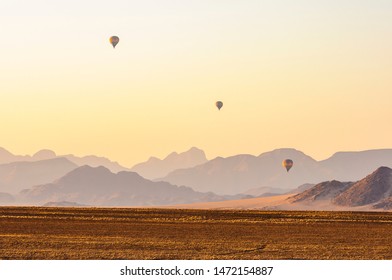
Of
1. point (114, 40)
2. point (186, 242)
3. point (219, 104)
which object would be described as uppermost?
point (114, 40)

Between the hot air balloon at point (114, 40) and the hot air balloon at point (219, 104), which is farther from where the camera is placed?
the hot air balloon at point (219, 104)

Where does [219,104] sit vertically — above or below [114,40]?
below

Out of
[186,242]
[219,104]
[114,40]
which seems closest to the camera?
[186,242]

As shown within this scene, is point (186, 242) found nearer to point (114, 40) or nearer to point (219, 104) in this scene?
point (114, 40)

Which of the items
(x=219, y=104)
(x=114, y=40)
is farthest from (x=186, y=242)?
(x=219, y=104)

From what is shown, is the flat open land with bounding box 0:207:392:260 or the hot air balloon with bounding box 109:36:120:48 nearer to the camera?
the flat open land with bounding box 0:207:392:260

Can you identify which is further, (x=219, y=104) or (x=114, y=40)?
(x=219, y=104)

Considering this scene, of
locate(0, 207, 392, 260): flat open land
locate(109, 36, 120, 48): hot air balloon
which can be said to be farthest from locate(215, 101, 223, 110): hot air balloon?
locate(0, 207, 392, 260): flat open land

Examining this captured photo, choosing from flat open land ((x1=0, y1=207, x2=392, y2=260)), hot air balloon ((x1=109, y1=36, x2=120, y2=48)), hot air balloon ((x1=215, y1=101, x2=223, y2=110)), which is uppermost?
hot air balloon ((x1=109, y1=36, x2=120, y2=48))

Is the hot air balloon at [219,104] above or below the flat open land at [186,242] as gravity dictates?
above

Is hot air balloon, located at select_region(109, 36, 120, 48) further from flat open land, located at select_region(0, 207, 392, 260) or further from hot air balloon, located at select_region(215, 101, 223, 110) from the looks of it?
flat open land, located at select_region(0, 207, 392, 260)

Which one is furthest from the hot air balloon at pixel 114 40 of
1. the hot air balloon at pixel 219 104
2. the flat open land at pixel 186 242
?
the flat open land at pixel 186 242

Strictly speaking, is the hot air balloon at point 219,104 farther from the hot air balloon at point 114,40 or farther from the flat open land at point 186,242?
the flat open land at point 186,242

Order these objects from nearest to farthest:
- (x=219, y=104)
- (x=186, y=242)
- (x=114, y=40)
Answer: (x=186, y=242), (x=114, y=40), (x=219, y=104)
